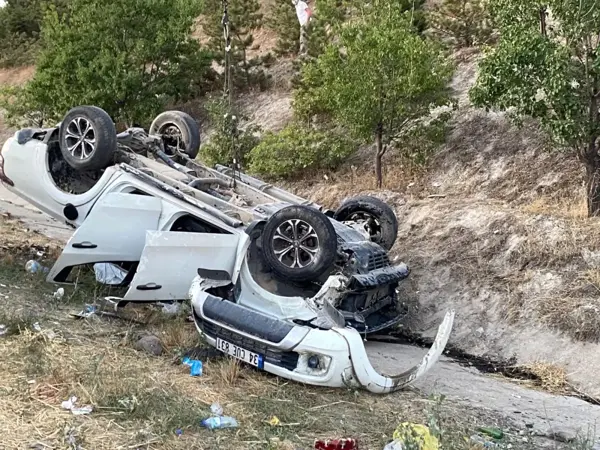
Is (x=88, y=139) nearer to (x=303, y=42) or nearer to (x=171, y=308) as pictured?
(x=171, y=308)

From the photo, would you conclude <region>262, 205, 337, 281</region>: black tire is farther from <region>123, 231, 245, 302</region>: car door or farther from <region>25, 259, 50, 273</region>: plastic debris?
<region>25, 259, 50, 273</region>: plastic debris

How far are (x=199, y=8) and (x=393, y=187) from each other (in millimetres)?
8842

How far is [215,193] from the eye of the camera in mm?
7086

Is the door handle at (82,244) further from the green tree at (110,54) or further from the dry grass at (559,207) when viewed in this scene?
the green tree at (110,54)

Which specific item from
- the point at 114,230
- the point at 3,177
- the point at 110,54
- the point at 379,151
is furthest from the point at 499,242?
the point at 110,54

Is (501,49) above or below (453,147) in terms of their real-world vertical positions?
above

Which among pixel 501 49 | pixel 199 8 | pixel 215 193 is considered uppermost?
pixel 199 8

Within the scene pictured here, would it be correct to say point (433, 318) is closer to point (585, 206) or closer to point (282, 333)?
point (585, 206)

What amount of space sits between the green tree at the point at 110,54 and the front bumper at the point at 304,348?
12.1 meters

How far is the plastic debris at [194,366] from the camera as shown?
16.2 feet

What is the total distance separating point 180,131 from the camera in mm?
8469

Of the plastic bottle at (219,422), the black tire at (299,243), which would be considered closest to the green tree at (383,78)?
the black tire at (299,243)

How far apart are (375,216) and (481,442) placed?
12.1 ft

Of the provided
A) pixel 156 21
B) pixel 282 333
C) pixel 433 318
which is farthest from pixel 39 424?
pixel 156 21
